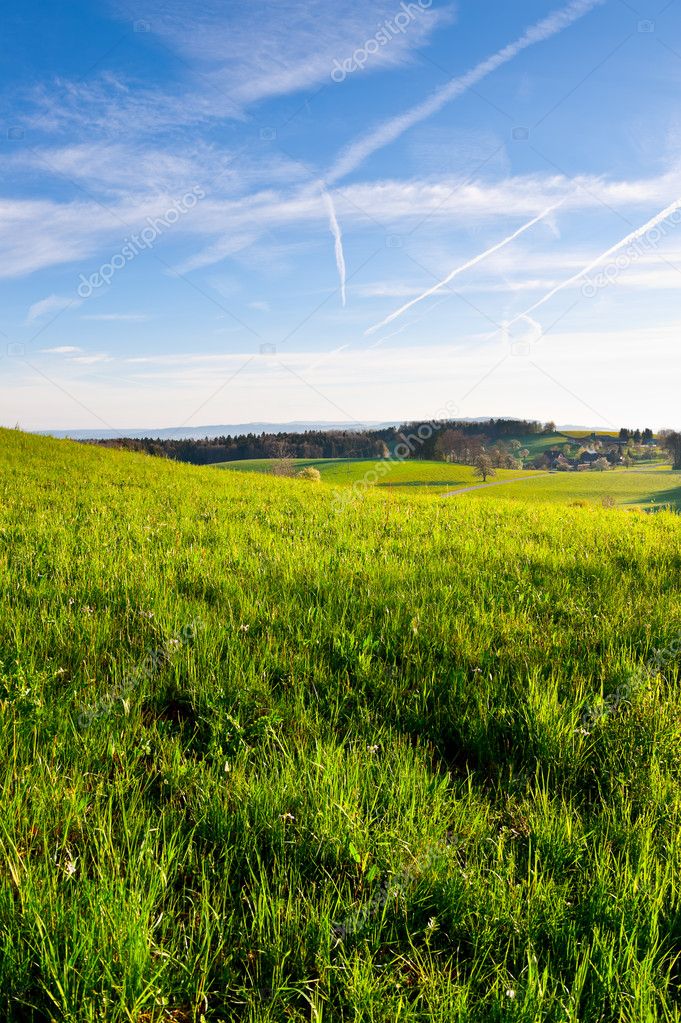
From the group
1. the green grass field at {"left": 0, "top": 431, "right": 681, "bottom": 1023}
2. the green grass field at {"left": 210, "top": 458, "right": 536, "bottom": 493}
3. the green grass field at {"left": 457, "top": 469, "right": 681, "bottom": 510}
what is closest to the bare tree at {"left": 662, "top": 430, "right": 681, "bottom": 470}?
the green grass field at {"left": 457, "top": 469, "right": 681, "bottom": 510}

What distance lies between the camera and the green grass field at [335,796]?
222 cm

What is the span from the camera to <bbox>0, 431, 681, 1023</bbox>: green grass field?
222 centimetres

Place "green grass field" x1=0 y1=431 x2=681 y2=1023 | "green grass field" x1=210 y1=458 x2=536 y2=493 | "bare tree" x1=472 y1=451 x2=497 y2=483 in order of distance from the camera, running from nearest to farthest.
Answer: "green grass field" x1=0 y1=431 x2=681 y2=1023, "green grass field" x1=210 y1=458 x2=536 y2=493, "bare tree" x1=472 y1=451 x2=497 y2=483

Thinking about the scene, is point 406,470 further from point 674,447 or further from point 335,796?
point 335,796

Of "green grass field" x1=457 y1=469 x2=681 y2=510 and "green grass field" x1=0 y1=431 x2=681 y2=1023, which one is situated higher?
"green grass field" x1=457 y1=469 x2=681 y2=510

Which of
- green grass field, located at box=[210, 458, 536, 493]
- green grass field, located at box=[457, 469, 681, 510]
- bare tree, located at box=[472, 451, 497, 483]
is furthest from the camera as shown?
bare tree, located at box=[472, 451, 497, 483]

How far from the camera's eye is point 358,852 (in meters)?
2.77

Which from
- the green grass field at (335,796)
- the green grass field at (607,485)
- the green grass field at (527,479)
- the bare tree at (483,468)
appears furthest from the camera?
the bare tree at (483,468)

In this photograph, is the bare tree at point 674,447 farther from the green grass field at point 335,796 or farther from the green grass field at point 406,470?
the green grass field at point 335,796

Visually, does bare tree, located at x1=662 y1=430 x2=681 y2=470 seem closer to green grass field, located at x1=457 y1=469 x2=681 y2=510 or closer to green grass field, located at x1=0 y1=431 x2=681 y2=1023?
green grass field, located at x1=457 y1=469 x2=681 y2=510

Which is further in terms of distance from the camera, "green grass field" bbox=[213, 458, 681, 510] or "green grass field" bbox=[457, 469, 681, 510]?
"green grass field" bbox=[213, 458, 681, 510]

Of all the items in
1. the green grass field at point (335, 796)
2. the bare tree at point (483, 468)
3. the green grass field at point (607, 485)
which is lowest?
the green grass field at point (335, 796)

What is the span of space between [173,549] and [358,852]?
5776 millimetres

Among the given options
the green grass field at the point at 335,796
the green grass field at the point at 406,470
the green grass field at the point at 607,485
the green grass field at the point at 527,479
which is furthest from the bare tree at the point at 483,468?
the green grass field at the point at 335,796
